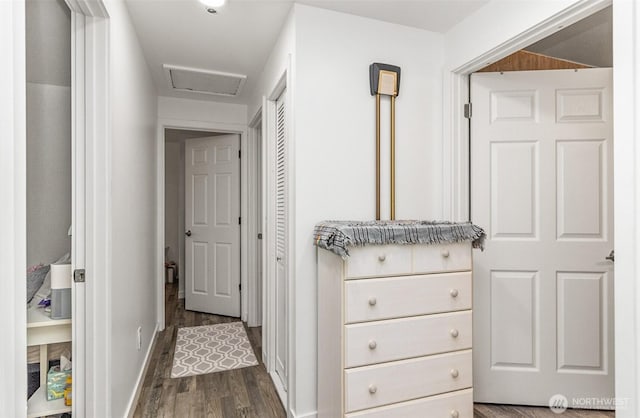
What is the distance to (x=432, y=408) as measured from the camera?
1706mm

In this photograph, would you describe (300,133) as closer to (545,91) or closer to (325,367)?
(325,367)

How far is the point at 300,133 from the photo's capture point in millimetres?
1969

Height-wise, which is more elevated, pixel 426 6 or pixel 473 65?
pixel 426 6

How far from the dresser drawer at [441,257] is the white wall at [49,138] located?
1632mm

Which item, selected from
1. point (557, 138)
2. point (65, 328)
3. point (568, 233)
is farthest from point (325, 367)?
point (557, 138)

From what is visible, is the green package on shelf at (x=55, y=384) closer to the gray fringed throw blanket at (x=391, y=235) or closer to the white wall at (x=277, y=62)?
the gray fringed throw blanket at (x=391, y=235)

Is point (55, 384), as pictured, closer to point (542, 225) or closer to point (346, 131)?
point (346, 131)

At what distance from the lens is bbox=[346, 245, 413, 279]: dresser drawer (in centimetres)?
161

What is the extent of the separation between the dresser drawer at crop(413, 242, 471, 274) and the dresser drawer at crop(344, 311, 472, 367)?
0.22 metres

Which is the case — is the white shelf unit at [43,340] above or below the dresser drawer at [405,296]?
below

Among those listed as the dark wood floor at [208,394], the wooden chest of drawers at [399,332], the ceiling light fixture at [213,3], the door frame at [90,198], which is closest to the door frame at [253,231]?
the dark wood floor at [208,394]

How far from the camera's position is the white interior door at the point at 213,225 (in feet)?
13.0

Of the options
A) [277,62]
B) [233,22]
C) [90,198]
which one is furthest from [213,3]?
[90,198]

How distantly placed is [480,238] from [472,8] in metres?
1.28
